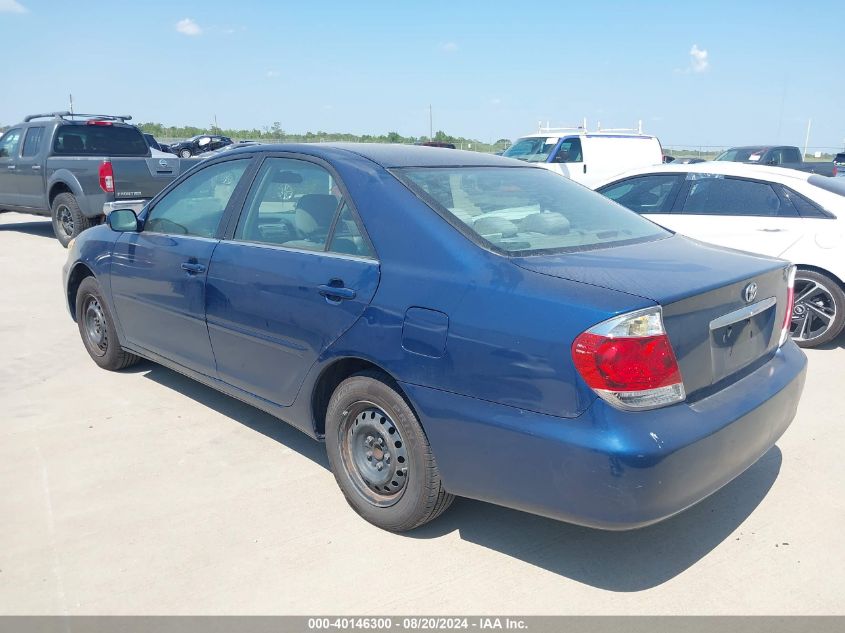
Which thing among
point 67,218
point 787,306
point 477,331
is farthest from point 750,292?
point 67,218

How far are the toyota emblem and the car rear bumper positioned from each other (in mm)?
341

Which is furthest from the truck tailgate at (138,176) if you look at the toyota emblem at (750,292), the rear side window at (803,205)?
the toyota emblem at (750,292)

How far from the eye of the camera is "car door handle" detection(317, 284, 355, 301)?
317 cm

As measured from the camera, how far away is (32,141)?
1183cm

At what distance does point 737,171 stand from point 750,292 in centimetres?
398

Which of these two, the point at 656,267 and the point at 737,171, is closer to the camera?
the point at 656,267

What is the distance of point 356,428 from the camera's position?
10.8ft

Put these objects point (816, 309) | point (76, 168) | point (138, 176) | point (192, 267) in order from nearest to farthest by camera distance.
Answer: point (192, 267)
point (816, 309)
point (138, 176)
point (76, 168)

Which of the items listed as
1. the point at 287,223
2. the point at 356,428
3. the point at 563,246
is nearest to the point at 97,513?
the point at 356,428

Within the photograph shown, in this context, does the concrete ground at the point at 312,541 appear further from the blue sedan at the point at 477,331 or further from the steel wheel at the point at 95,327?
the steel wheel at the point at 95,327

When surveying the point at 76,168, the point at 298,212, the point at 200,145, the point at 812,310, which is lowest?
the point at 200,145

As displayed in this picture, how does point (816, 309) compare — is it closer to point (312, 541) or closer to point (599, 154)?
point (312, 541)

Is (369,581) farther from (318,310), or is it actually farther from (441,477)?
(318,310)

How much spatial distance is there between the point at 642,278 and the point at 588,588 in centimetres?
125
